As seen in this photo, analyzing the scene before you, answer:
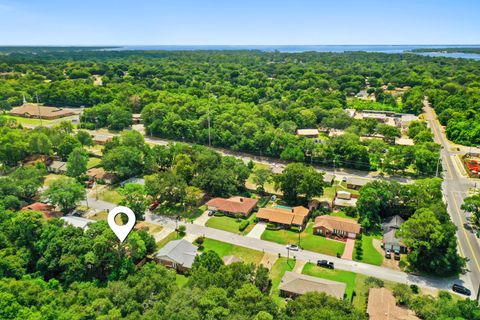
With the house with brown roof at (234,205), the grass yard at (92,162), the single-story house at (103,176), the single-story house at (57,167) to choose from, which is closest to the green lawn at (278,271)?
the house with brown roof at (234,205)

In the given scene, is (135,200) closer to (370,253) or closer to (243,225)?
(243,225)

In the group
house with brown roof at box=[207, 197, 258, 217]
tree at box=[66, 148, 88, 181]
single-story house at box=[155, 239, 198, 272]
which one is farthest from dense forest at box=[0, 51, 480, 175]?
single-story house at box=[155, 239, 198, 272]

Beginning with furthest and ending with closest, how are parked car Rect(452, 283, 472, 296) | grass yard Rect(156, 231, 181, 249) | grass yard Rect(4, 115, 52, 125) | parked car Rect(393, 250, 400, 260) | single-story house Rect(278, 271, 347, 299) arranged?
grass yard Rect(4, 115, 52, 125), grass yard Rect(156, 231, 181, 249), parked car Rect(393, 250, 400, 260), parked car Rect(452, 283, 472, 296), single-story house Rect(278, 271, 347, 299)

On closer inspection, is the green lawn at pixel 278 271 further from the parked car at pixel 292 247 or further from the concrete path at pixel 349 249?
the concrete path at pixel 349 249

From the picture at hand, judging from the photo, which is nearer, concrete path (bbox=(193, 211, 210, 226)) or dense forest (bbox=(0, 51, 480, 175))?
concrete path (bbox=(193, 211, 210, 226))

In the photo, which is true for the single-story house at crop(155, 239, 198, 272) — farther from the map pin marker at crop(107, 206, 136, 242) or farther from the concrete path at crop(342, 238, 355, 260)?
the concrete path at crop(342, 238, 355, 260)

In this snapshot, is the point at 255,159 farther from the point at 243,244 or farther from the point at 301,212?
the point at 243,244

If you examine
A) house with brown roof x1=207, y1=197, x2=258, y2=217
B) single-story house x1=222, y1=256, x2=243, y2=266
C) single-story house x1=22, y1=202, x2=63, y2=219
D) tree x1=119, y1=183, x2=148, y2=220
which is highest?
tree x1=119, y1=183, x2=148, y2=220
